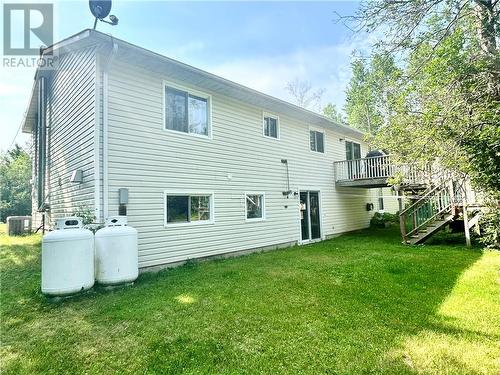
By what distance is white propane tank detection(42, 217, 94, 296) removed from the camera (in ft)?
14.8

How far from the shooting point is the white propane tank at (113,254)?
16.7 feet

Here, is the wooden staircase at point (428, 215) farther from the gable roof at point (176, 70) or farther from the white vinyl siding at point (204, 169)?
the gable roof at point (176, 70)

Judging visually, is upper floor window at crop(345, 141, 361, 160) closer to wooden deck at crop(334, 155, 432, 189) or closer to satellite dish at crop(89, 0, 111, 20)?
wooden deck at crop(334, 155, 432, 189)

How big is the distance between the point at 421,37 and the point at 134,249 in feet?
21.9

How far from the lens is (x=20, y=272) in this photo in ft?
20.8

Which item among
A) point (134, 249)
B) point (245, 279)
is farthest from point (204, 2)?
point (245, 279)

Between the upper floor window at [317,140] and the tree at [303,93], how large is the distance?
47.2 ft

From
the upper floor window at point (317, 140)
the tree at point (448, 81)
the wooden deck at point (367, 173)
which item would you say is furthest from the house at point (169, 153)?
the tree at point (448, 81)

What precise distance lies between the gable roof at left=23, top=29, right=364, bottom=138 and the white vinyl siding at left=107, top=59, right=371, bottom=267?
19 cm

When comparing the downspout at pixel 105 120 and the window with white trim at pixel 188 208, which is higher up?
the downspout at pixel 105 120

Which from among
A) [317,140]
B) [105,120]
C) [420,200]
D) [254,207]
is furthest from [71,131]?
[420,200]

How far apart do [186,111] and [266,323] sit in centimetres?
578

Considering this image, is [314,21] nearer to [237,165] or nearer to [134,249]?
[237,165]

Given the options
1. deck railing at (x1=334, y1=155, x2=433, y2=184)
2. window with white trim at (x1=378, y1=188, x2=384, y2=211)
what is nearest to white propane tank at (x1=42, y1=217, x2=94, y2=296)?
deck railing at (x1=334, y1=155, x2=433, y2=184)
